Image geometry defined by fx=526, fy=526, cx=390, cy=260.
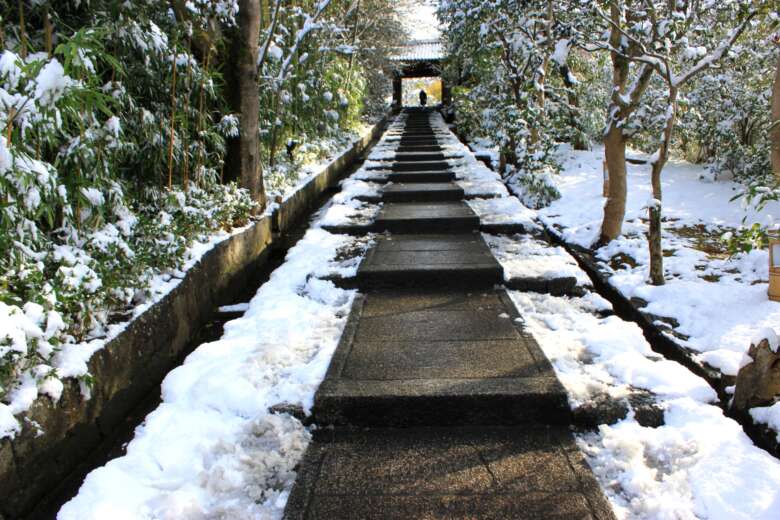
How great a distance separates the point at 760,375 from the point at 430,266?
6.03ft

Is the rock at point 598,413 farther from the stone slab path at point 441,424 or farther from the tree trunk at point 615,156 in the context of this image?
the tree trunk at point 615,156

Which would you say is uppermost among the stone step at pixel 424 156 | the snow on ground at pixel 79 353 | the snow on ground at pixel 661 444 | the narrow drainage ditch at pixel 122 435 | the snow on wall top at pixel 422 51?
the snow on wall top at pixel 422 51

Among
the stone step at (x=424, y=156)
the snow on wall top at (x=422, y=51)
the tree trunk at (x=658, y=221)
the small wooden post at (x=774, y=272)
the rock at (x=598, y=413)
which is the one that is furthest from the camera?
the snow on wall top at (x=422, y=51)

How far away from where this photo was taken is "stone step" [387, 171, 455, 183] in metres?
6.71

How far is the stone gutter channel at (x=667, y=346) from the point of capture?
190 centimetres

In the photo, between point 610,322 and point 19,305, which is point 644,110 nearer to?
point 610,322

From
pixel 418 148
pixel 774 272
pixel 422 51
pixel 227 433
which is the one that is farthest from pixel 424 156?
pixel 422 51

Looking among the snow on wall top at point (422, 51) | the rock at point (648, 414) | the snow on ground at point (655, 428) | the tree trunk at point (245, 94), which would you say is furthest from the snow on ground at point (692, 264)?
the snow on wall top at point (422, 51)

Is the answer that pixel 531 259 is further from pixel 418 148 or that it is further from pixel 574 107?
pixel 418 148

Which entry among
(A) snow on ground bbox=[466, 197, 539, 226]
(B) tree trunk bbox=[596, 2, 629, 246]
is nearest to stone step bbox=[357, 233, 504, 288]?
(A) snow on ground bbox=[466, 197, 539, 226]

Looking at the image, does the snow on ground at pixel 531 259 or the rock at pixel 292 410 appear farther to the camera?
the snow on ground at pixel 531 259

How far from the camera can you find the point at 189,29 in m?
3.68

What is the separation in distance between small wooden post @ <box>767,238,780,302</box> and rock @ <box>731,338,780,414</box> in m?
1.37

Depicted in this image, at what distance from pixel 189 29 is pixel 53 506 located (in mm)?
3094
